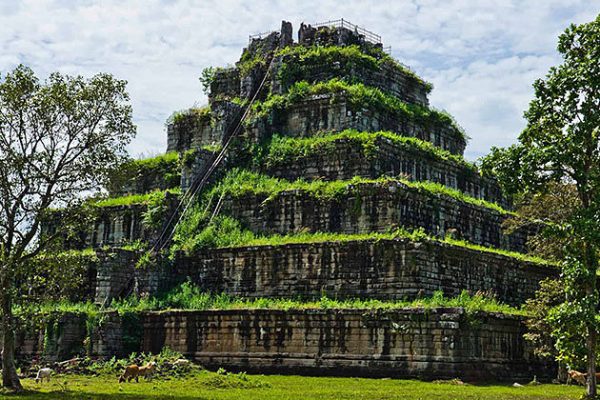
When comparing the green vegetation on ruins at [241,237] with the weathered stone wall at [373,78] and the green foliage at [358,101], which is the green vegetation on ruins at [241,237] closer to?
the green foliage at [358,101]

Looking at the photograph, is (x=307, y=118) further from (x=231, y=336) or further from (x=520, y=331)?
(x=520, y=331)

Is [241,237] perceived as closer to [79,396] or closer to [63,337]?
[63,337]

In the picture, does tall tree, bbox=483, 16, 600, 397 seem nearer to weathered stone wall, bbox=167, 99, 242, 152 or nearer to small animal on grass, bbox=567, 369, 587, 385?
small animal on grass, bbox=567, 369, 587, 385

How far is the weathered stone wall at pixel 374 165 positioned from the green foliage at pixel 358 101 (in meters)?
3.06

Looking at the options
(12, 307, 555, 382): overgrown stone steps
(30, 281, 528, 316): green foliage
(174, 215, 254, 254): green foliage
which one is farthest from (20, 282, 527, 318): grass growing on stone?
(174, 215, 254, 254): green foliage

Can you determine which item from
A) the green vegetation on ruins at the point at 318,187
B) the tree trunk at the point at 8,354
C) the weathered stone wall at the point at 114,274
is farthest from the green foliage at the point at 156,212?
the tree trunk at the point at 8,354

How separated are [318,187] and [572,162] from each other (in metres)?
14.9

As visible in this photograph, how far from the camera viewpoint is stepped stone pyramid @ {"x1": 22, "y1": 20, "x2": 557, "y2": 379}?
32.2m

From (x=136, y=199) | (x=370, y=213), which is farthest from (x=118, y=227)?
(x=370, y=213)

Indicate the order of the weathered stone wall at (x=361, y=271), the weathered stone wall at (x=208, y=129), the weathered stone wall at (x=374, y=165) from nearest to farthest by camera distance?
the weathered stone wall at (x=361, y=271), the weathered stone wall at (x=374, y=165), the weathered stone wall at (x=208, y=129)

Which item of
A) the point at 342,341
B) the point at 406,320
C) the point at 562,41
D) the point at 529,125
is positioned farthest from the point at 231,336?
the point at 562,41

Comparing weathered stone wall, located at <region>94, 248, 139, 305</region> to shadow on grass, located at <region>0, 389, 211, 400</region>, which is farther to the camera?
weathered stone wall, located at <region>94, 248, 139, 305</region>

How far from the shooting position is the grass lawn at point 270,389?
80.6 ft

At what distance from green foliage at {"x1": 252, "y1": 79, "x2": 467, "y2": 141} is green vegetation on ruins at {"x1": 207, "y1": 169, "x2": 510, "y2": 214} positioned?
403 centimetres
